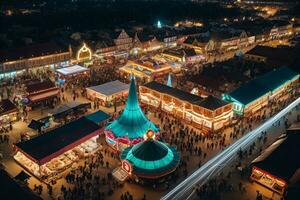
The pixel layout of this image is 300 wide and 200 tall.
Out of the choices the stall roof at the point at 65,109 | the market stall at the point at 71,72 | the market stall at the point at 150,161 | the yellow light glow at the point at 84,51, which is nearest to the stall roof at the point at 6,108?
the stall roof at the point at 65,109

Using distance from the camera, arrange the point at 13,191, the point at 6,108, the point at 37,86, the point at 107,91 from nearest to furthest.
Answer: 1. the point at 13,191
2. the point at 6,108
3. the point at 37,86
4. the point at 107,91

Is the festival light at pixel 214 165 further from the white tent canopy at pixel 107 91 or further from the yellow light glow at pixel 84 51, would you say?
the yellow light glow at pixel 84 51

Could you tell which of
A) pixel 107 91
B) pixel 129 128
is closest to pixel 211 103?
pixel 129 128

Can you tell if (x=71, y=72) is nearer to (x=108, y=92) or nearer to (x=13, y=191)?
(x=108, y=92)

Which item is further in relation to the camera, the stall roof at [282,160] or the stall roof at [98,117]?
the stall roof at [98,117]

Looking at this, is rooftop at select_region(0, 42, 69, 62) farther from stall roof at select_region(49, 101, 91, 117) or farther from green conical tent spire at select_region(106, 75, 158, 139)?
green conical tent spire at select_region(106, 75, 158, 139)

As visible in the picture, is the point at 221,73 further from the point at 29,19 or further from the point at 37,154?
the point at 29,19

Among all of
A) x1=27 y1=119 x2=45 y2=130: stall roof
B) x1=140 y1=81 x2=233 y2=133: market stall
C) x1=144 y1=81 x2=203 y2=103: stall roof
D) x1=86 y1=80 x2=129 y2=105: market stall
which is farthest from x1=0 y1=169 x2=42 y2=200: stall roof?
x1=144 y1=81 x2=203 y2=103: stall roof
